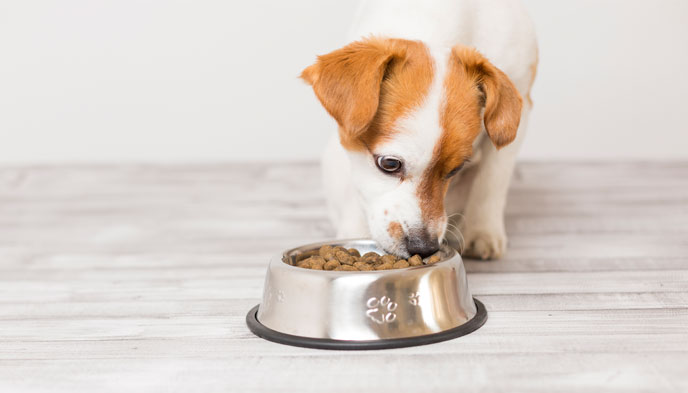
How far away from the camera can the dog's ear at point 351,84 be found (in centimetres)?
181

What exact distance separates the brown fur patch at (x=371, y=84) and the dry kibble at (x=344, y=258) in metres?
0.26

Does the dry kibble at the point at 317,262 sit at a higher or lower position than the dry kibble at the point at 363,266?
lower

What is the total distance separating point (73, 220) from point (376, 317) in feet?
6.43

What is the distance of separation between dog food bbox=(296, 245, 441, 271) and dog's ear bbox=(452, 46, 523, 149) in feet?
1.07

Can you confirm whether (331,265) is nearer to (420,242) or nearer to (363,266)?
(363,266)

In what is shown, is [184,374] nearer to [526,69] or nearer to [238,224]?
[526,69]

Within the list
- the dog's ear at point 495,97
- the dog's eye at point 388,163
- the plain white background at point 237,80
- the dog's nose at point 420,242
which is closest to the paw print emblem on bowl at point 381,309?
the dog's nose at point 420,242

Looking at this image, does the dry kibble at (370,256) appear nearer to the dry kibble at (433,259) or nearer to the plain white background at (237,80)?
the dry kibble at (433,259)

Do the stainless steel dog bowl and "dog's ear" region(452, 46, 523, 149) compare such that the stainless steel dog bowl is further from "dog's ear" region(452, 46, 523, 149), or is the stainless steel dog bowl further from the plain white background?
the plain white background

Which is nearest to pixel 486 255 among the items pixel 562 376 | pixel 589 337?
pixel 589 337

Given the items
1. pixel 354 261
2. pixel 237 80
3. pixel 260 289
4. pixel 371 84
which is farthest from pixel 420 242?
pixel 237 80

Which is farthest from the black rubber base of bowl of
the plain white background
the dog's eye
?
the plain white background

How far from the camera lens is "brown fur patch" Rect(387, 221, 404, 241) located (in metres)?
1.88

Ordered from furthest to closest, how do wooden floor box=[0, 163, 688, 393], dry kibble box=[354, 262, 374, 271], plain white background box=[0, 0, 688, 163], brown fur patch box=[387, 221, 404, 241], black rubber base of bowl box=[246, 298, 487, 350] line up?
1. plain white background box=[0, 0, 688, 163]
2. brown fur patch box=[387, 221, 404, 241]
3. dry kibble box=[354, 262, 374, 271]
4. black rubber base of bowl box=[246, 298, 487, 350]
5. wooden floor box=[0, 163, 688, 393]
